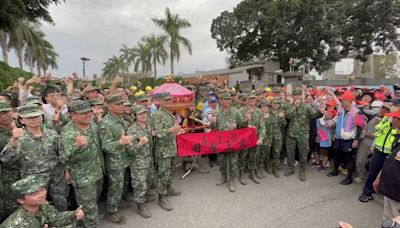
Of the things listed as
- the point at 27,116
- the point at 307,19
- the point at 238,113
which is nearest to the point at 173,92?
the point at 238,113

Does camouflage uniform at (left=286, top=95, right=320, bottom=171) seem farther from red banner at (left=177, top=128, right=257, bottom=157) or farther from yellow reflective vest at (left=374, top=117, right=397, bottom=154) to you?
yellow reflective vest at (left=374, top=117, right=397, bottom=154)

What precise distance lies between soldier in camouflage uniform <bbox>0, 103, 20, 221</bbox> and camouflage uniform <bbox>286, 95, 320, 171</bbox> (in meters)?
5.11

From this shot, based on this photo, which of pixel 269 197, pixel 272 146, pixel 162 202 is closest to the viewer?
pixel 162 202

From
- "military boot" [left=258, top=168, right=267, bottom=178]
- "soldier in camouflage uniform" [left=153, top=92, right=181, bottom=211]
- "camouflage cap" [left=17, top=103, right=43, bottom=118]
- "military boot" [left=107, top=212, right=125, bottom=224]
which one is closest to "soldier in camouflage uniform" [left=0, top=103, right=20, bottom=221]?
"camouflage cap" [left=17, top=103, right=43, bottom=118]

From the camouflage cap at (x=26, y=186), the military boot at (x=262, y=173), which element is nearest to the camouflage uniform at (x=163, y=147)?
the camouflage cap at (x=26, y=186)

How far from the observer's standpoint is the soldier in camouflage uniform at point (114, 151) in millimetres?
3602

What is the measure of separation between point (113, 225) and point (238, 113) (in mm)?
3176

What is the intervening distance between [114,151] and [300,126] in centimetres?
405

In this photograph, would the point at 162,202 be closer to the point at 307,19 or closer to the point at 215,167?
the point at 215,167

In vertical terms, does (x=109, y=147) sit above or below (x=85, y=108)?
below

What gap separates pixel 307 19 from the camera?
2280 cm

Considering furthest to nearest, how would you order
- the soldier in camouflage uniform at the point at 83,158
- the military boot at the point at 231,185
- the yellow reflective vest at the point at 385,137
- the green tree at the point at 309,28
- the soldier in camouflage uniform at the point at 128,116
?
1. the green tree at the point at 309,28
2. the military boot at the point at 231,185
3. the soldier in camouflage uniform at the point at 128,116
4. the yellow reflective vest at the point at 385,137
5. the soldier in camouflage uniform at the point at 83,158

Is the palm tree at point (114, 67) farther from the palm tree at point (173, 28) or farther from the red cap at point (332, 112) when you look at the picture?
the red cap at point (332, 112)

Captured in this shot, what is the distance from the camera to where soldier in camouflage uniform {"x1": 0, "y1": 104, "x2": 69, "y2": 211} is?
2.71 metres
